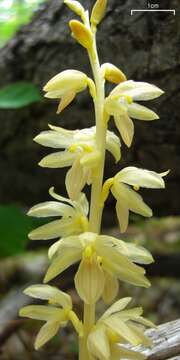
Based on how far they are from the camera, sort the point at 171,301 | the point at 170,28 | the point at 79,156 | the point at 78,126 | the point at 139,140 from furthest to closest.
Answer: the point at 171,301 → the point at 78,126 → the point at 139,140 → the point at 170,28 → the point at 79,156

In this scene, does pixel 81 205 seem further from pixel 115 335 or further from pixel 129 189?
pixel 115 335

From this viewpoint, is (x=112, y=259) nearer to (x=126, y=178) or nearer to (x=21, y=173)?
(x=126, y=178)

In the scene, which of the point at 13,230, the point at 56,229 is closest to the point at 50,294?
the point at 56,229

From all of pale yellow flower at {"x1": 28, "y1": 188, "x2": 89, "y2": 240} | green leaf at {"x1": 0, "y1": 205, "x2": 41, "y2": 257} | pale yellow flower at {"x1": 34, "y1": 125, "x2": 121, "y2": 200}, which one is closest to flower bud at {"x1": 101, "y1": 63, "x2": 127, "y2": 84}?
pale yellow flower at {"x1": 34, "y1": 125, "x2": 121, "y2": 200}

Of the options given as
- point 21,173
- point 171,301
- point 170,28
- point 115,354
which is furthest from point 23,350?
point 170,28

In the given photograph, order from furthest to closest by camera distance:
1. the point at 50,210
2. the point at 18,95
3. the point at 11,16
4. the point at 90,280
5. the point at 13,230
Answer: the point at 11,16 → the point at 13,230 → the point at 18,95 → the point at 50,210 → the point at 90,280

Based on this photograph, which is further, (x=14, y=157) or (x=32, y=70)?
(x=14, y=157)
